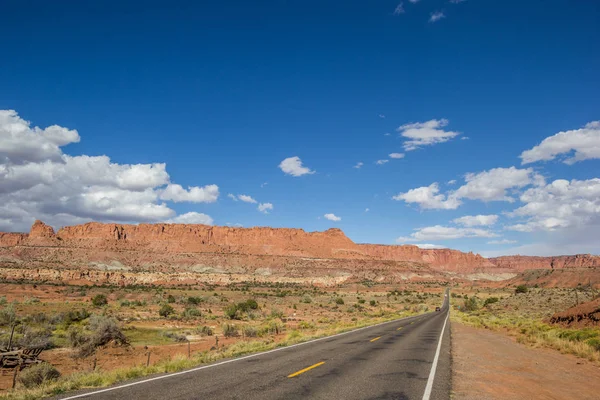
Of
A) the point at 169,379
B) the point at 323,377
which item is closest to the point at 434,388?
the point at 323,377

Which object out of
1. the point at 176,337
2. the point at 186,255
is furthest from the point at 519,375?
the point at 186,255

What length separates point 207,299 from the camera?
171 ft

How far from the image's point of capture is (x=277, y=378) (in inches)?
364

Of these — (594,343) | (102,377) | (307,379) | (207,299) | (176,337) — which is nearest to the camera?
(307,379)

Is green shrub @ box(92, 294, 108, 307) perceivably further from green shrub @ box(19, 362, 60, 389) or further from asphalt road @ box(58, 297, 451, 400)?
asphalt road @ box(58, 297, 451, 400)

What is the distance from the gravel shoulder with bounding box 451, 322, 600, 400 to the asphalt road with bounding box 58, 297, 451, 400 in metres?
0.52

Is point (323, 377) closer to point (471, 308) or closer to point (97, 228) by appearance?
point (471, 308)

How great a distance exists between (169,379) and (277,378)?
2522 millimetres

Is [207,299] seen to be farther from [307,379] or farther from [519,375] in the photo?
[519,375]

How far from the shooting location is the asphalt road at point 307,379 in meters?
7.71

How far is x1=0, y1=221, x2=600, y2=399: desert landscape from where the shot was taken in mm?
17656

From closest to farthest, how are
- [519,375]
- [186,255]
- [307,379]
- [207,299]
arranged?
[307,379] → [519,375] → [207,299] → [186,255]

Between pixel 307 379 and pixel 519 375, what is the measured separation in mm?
6409

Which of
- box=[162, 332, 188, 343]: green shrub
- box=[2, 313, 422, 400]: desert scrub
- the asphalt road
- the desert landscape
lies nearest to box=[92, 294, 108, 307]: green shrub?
the desert landscape
